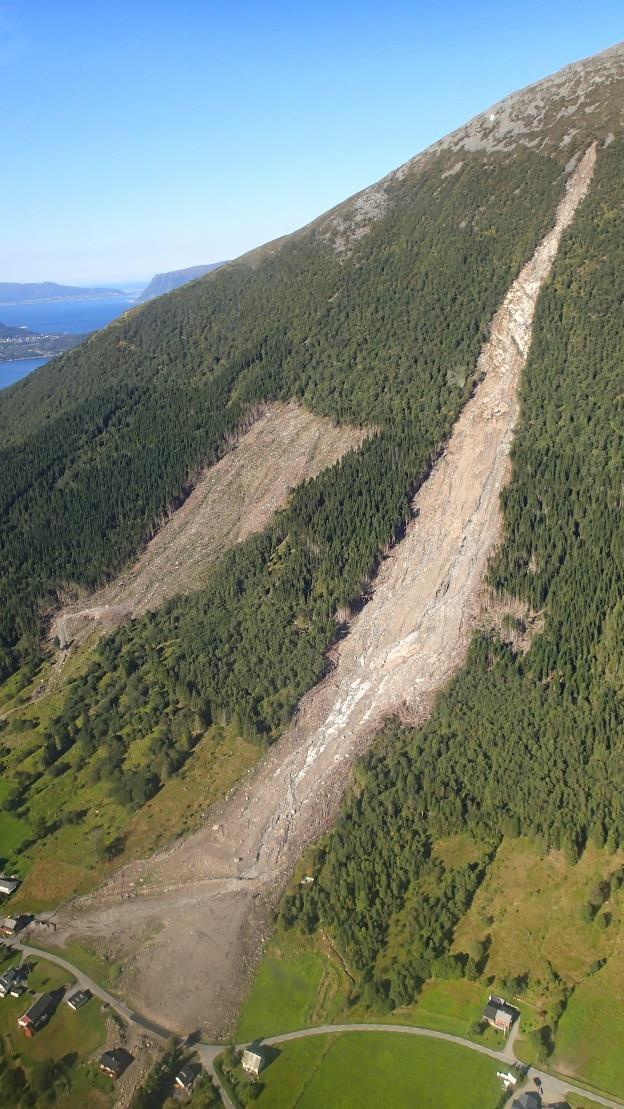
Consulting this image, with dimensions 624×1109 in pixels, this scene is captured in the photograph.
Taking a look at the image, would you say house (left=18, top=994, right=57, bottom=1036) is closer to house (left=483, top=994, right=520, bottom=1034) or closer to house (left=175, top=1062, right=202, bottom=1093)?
house (left=175, top=1062, right=202, bottom=1093)

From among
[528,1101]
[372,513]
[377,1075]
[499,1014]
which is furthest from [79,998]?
[372,513]

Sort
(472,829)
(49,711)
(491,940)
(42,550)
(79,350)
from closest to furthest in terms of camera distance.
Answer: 1. (491,940)
2. (472,829)
3. (49,711)
4. (42,550)
5. (79,350)

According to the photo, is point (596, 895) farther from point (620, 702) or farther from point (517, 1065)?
point (620, 702)

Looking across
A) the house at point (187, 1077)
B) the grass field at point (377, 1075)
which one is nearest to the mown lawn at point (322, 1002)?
the grass field at point (377, 1075)

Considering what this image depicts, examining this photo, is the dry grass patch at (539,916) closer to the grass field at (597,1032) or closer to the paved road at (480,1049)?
the grass field at (597,1032)

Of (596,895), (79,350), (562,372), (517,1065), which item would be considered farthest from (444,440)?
(79,350)

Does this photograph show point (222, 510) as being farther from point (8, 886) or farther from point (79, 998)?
point (79, 998)
